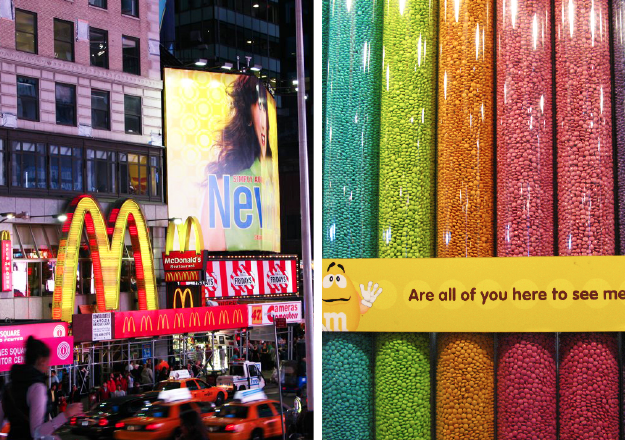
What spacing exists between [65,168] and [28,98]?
2.44 meters

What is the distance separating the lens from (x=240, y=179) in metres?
33.6

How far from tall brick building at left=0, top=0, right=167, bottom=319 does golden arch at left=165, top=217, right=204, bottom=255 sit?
33 cm

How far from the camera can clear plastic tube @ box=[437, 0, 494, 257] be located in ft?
9.61

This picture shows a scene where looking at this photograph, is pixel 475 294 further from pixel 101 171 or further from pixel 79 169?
pixel 101 171

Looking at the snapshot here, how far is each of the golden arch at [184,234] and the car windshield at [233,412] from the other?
15.1m

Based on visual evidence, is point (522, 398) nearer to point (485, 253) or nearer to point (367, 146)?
point (485, 253)

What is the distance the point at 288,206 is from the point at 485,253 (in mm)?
48206

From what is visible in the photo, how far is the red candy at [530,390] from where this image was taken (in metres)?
2.86

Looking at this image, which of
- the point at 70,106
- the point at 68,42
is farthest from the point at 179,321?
the point at 68,42

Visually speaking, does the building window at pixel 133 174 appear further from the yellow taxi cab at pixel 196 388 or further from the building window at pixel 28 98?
the yellow taxi cab at pixel 196 388

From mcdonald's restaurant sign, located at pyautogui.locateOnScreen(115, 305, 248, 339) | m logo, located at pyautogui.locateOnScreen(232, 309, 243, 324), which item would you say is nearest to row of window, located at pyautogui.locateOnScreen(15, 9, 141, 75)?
mcdonald's restaurant sign, located at pyautogui.locateOnScreen(115, 305, 248, 339)

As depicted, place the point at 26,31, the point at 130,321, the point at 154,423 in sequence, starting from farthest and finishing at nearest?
the point at 26,31
the point at 130,321
the point at 154,423

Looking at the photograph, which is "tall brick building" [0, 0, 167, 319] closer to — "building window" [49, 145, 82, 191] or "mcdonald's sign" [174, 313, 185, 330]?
"building window" [49, 145, 82, 191]

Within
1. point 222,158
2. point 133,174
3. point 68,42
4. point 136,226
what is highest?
point 68,42
